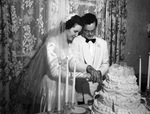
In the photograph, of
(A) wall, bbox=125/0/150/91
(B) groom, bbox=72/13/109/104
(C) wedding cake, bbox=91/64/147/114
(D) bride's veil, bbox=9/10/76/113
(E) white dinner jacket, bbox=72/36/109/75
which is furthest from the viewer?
(A) wall, bbox=125/0/150/91

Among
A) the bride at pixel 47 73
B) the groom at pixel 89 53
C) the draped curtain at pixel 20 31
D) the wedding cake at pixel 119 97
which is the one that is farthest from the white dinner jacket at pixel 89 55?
the wedding cake at pixel 119 97

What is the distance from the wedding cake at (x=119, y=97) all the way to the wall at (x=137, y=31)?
10.2 ft

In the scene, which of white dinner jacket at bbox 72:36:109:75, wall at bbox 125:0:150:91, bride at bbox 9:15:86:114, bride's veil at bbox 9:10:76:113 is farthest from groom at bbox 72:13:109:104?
wall at bbox 125:0:150:91

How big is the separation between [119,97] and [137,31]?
3.53 meters

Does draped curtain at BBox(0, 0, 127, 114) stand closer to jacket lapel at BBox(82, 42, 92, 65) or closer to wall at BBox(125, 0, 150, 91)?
jacket lapel at BBox(82, 42, 92, 65)

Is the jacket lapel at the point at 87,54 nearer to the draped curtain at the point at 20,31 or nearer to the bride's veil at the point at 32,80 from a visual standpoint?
the draped curtain at the point at 20,31

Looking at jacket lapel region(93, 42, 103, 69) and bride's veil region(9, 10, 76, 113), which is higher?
jacket lapel region(93, 42, 103, 69)

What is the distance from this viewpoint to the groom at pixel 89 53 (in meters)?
2.46

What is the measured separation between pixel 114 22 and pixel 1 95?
8.84 ft

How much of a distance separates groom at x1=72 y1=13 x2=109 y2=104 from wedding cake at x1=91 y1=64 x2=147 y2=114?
3.66 feet

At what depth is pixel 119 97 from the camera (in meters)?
1.22

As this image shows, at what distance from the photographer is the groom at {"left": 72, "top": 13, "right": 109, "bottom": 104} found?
97.0 inches

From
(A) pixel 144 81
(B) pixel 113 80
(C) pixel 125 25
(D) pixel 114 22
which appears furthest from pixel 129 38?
(B) pixel 113 80

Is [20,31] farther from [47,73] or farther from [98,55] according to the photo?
[98,55]
